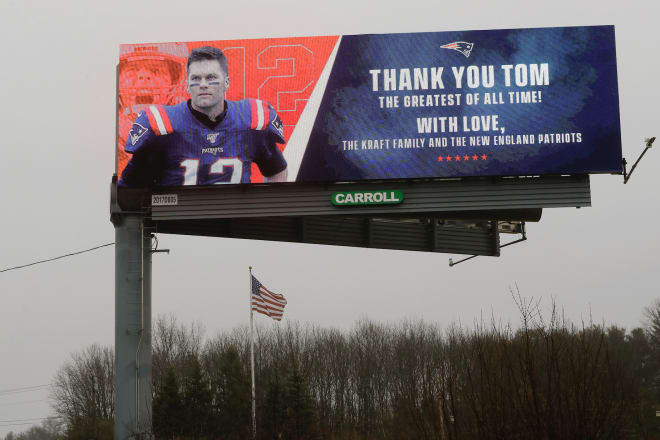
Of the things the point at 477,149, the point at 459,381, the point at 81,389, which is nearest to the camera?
the point at 459,381

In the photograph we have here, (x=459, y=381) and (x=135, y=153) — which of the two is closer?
(x=459, y=381)

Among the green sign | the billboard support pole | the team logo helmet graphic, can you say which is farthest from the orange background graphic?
the green sign

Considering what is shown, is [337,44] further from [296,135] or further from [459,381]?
[459,381]

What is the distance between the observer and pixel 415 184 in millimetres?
23047

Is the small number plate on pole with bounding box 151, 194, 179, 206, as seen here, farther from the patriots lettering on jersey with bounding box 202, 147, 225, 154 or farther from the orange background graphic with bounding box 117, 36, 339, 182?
the patriots lettering on jersey with bounding box 202, 147, 225, 154

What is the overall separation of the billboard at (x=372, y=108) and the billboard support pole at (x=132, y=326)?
1.45m

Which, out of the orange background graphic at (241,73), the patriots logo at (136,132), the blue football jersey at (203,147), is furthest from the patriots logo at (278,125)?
the patriots logo at (136,132)

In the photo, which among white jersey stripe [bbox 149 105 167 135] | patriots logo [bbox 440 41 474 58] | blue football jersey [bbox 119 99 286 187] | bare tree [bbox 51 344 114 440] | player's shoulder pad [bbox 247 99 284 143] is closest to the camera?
blue football jersey [bbox 119 99 286 187]

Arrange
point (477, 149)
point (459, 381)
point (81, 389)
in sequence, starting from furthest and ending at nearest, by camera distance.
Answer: point (81, 389)
point (477, 149)
point (459, 381)

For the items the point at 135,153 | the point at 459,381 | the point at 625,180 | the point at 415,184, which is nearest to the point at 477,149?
the point at 415,184

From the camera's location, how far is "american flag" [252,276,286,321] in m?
29.8

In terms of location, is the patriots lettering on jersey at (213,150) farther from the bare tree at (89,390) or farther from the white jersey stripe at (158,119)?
the bare tree at (89,390)

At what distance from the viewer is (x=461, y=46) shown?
78.0 ft

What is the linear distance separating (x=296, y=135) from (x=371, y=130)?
6.41ft
